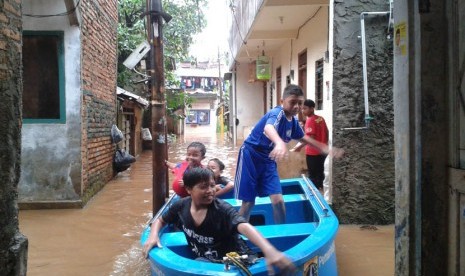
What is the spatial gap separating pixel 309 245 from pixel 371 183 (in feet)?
10.9

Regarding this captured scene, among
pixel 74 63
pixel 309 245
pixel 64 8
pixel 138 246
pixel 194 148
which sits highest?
pixel 64 8

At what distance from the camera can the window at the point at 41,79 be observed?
298 inches

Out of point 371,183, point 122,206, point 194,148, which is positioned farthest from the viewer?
point 122,206

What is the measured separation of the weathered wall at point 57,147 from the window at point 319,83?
4772 mm

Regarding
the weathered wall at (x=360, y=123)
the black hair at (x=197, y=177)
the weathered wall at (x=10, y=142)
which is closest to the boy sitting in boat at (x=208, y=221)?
the black hair at (x=197, y=177)

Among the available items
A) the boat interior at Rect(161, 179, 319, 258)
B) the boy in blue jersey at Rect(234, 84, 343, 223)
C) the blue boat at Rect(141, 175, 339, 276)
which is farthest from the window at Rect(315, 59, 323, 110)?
the boy in blue jersey at Rect(234, 84, 343, 223)

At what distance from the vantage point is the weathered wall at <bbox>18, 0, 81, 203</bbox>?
7285 mm

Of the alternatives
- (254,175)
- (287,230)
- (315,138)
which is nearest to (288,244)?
(287,230)

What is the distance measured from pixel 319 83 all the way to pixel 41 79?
5.52 metres

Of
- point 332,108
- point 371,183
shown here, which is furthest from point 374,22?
point 371,183

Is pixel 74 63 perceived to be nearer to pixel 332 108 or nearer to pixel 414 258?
pixel 332 108

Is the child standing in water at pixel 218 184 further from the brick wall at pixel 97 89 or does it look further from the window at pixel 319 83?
the window at pixel 319 83

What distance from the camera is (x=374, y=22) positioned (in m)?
5.88

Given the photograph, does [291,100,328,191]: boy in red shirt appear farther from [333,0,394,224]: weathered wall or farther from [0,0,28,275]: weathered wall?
[0,0,28,275]: weathered wall
